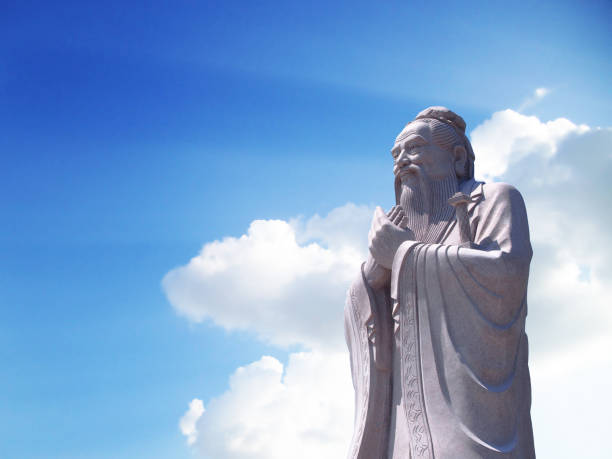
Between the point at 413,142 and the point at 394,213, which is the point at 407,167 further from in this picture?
the point at 394,213

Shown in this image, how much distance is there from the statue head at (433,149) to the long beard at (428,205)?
0.28ft

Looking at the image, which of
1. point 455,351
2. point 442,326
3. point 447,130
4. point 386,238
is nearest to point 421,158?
point 447,130

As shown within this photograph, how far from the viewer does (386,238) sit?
273 inches

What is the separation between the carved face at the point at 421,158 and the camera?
7.47 m

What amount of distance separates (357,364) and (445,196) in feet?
6.45

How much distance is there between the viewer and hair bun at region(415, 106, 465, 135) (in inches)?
304

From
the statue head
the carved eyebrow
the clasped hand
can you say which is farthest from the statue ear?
the clasped hand

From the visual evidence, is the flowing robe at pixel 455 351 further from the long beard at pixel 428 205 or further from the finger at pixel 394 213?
the finger at pixel 394 213

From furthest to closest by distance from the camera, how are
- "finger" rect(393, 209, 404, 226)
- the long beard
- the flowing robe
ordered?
"finger" rect(393, 209, 404, 226) → the long beard → the flowing robe

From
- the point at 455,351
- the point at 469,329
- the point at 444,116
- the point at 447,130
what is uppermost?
the point at 444,116

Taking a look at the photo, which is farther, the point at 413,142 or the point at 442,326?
the point at 413,142

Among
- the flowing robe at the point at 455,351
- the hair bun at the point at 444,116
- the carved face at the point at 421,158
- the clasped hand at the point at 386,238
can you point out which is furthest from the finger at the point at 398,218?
the hair bun at the point at 444,116

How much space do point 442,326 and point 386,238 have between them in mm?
1080

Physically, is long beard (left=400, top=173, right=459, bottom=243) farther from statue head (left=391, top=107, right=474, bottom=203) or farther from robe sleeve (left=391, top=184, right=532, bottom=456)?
robe sleeve (left=391, top=184, right=532, bottom=456)
